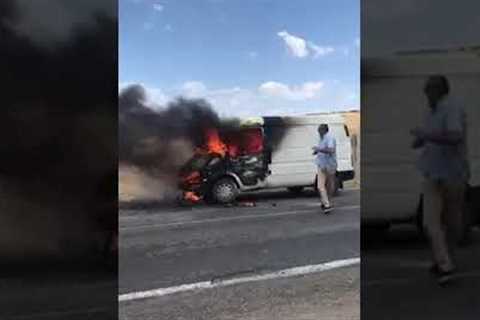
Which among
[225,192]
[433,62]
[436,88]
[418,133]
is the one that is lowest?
[225,192]

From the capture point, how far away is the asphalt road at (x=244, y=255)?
2752 mm

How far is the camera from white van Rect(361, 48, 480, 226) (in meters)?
2.93

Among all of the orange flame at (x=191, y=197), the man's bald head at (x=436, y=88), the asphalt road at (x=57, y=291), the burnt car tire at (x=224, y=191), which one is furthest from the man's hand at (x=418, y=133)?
the asphalt road at (x=57, y=291)

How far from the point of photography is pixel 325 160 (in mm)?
2871

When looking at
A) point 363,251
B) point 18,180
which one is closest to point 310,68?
point 363,251

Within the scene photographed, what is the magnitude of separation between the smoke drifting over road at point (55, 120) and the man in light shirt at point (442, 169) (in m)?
1.26

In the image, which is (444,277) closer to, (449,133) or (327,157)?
(449,133)

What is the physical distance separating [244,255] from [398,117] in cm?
83

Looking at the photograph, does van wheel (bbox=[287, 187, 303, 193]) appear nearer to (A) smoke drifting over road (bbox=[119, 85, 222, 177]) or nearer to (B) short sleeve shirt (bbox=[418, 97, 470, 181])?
(A) smoke drifting over road (bbox=[119, 85, 222, 177])

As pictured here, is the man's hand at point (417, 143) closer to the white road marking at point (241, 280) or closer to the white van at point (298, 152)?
the white van at point (298, 152)

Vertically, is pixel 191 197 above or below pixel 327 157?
below

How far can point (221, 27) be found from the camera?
278 cm

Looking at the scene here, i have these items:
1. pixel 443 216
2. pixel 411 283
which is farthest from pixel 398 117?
pixel 411 283

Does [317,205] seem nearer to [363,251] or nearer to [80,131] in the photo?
[363,251]
